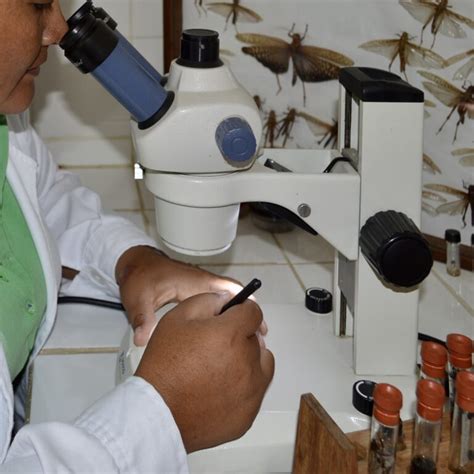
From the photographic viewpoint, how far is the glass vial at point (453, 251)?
1.26 meters

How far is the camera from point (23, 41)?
0.82 m

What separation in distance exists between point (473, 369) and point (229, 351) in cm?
24

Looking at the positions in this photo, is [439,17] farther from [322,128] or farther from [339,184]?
[339,184]

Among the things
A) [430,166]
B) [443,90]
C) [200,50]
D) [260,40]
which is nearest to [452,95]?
[443,90]

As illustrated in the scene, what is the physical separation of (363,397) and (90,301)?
48 cm

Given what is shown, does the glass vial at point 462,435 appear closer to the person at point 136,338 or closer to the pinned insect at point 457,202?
the person at point 136,338

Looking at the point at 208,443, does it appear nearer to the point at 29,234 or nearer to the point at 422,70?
the point at 29,234

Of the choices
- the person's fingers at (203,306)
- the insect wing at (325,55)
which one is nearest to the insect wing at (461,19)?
the insect wing at (325,55)

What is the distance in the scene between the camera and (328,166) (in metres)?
0.90

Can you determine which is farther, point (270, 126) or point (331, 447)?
point (270, 126)

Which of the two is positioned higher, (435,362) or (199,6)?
(199,6)

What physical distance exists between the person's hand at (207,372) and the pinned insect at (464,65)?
0.61m

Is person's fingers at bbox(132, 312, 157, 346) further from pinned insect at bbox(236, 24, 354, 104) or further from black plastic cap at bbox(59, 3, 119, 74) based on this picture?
pinned insect at bbox(236, 24, 354, 104)

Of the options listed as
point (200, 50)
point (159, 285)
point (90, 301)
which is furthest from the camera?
point (90, 301)
